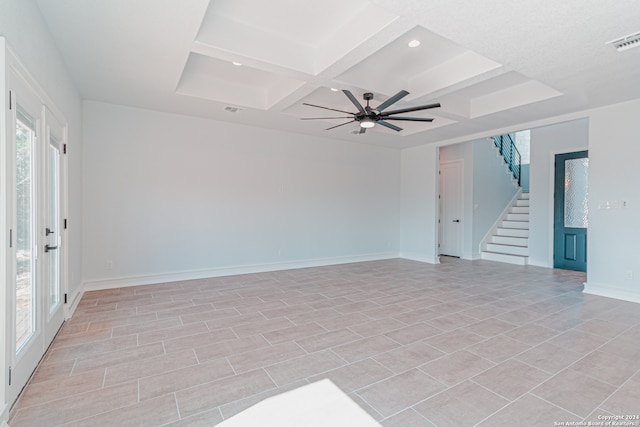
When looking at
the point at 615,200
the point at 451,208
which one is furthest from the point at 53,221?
the point at 451,208

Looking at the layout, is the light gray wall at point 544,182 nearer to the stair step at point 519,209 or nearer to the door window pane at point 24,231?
the stair step at point 519,209

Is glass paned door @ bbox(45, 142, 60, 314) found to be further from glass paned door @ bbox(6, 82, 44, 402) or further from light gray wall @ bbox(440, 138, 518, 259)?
light gray wall @ bbox(440, 138, 518, 259)

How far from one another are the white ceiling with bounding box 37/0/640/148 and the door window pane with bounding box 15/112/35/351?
3.63 feet

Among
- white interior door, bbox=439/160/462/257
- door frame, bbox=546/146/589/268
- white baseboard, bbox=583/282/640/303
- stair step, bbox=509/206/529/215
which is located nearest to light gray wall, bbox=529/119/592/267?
door frame, bbox=546/146/589/268

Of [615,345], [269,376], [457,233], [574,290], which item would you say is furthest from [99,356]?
[457,233]

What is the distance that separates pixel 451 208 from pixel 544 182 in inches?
84.5

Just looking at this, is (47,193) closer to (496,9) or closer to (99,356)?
(99,356)

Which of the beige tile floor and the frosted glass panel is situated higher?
the frosted glass panel

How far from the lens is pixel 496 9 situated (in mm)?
2436

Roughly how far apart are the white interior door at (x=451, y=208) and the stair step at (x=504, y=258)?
1.94 ft

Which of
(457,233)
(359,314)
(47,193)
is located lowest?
(359,314)

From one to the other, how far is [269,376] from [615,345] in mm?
3160

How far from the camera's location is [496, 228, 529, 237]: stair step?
7902 mm

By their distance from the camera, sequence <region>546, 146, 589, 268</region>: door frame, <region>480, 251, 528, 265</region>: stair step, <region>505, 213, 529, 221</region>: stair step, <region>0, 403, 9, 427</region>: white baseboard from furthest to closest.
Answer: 1. <region>505, 213, 529, 221</region>: stair step
2. <region>480, 251, 528, 265</region>: stair step
3. <region>546, 146, 589, 268</region>: door frame
4. <region>0, 403, 9, 427</region>: white baseboard
